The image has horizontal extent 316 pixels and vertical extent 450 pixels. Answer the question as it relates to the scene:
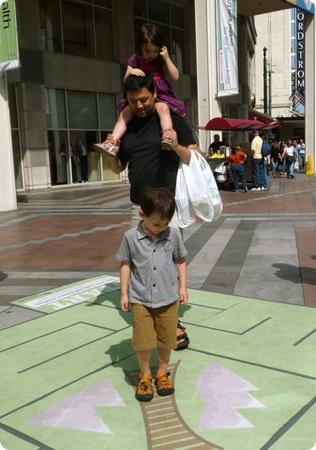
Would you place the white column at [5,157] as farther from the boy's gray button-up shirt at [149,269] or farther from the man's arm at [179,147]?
the boy's gray button-up shirt at [149,269]

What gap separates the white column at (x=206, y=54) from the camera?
17.6 metres

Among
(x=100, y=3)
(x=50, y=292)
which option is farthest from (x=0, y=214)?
(x=100, y=3)

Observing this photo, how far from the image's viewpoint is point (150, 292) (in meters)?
3.07

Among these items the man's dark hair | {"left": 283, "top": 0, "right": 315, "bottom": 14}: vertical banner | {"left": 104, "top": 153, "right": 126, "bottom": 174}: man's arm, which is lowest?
{"left": 104, "top": 153, "right": 126, "bottom": 174}: man's arm

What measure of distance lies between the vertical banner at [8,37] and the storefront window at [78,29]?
947cm

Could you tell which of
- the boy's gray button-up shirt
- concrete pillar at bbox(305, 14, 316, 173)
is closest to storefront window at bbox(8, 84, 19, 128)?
concrete pillar at bbox(305, 14, 316, 173)

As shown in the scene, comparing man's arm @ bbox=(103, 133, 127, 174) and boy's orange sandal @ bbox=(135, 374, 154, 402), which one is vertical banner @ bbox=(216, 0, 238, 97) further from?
boy's orange sandal @ bbox=(135, 374, 154, 402)

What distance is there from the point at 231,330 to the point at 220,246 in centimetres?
351

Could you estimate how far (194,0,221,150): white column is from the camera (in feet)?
57.9

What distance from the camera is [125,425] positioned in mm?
2777

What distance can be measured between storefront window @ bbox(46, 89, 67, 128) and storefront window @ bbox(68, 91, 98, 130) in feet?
1.26

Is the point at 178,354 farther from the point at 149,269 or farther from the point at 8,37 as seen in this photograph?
the point at 8,37

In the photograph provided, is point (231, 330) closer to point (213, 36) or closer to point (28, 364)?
point (28, 364)

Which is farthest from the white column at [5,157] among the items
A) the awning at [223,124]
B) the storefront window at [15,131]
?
the awning at [223,124]
